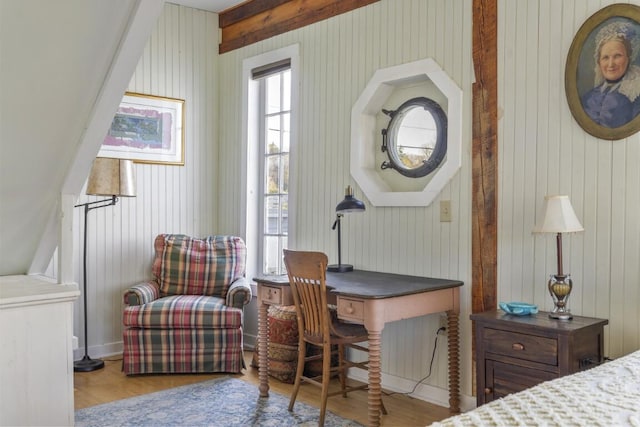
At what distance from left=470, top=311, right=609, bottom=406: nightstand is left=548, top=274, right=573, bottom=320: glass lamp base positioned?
0.12ft

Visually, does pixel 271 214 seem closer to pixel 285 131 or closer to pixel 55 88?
pixel 285 131

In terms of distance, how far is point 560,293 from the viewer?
2.55 metres

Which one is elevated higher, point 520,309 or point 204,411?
point 520,309

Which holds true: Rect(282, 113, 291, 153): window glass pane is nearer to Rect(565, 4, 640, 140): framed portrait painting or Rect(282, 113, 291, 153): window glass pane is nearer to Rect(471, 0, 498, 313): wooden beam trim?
Rect(471, 0, 498, 313): wooden beam trim

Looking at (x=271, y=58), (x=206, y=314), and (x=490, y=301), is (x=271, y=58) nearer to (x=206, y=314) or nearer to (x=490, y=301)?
(x=206, y=314)

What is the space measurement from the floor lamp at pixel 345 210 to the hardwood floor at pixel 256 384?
2.50ft

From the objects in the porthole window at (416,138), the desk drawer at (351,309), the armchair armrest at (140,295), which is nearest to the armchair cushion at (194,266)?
the armchair armrest at (140,295)

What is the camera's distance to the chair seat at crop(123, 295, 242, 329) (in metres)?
3.77

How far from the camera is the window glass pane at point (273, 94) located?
4.57 metres

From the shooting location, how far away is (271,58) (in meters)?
4.43

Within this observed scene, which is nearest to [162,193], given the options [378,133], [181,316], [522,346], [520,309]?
[181,316]

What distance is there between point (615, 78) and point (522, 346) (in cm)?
128

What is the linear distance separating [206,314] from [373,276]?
1.21m

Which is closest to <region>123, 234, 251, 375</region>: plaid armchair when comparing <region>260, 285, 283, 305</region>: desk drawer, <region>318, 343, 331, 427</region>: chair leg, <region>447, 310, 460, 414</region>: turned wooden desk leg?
<region>260, 285, 283, 305</region>: desk drawer
